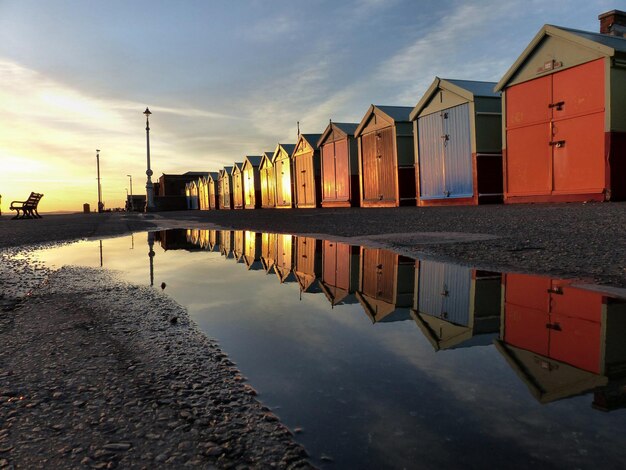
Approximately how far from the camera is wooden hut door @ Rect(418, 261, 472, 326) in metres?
2.68

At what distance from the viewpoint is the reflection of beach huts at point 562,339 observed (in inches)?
64.7

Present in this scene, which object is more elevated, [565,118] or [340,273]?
[565,118]

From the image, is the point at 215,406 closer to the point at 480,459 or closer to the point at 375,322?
the point at 480,459

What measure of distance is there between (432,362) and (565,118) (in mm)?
14015

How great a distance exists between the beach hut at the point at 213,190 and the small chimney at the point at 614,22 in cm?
4375

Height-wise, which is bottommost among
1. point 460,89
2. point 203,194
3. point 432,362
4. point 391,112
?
point 432,362

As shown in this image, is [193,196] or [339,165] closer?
[339,165]

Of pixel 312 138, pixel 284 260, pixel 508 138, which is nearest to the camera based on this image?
pixel 284 260

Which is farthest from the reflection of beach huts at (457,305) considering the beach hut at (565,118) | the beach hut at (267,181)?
the beach hut at (267,181)

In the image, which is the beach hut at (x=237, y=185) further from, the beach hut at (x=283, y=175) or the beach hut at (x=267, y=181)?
the beach hut at (x=283, y=175)

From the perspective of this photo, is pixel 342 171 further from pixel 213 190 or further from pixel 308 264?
pixel 213 190

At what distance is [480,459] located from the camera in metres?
1.11

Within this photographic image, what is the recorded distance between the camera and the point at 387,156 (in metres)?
21.3

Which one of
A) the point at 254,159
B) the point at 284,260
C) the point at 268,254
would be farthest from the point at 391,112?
the point at 254,159
